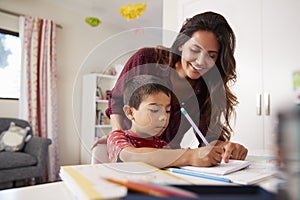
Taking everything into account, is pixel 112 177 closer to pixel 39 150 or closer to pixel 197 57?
pixel 197 57

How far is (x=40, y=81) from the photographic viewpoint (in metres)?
2.87

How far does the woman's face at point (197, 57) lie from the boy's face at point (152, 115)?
115 mm

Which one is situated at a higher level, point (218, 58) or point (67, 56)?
point (67, 56)

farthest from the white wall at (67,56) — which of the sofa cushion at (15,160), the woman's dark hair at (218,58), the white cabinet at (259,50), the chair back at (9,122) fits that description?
the woman's dark hair at (218,58)

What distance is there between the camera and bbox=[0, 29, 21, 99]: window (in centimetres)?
269

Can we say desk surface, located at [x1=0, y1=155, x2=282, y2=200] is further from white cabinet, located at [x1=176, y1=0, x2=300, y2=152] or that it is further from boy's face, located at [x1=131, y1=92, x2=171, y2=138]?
white cabinet, located at [x1=176, y1=0, x2=300, y2=152]

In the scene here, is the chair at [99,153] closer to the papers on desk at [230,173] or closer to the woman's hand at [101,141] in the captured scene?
the woman's hand at [101,141]

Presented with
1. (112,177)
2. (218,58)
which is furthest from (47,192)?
(218,58)

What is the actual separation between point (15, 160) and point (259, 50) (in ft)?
6.63

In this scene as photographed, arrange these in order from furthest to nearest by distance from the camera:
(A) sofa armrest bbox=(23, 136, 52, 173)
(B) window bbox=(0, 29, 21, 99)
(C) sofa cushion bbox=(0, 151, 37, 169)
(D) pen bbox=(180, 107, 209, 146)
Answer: (B) window bbox=(0, 29, 21, 99), (A) sofa armrest bbox=(23, 136, 52, 173), (C) sofa cushion bbox=(0, 151, 37, 169), (D) pen bbox=(180, 107, 209, 146)

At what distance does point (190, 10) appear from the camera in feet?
4.88

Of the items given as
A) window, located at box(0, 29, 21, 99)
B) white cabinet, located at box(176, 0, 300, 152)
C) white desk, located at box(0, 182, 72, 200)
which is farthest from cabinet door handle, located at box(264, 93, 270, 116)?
window, located at box(0, 29, 21, 99)

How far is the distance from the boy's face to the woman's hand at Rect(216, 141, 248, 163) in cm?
17

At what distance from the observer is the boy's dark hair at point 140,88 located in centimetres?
59
